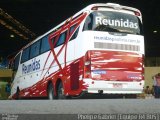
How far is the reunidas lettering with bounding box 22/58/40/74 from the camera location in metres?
15.9

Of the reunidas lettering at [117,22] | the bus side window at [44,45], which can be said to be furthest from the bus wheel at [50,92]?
the reunidas lettering at [117,22]

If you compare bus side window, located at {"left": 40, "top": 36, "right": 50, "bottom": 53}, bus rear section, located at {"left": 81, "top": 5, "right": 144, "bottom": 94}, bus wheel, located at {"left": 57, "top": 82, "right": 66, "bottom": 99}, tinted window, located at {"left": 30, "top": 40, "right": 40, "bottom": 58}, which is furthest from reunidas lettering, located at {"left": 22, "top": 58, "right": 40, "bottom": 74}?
bus rear section, located at {"left": 81, "top": 5, "right": 144, "bottom": 94}

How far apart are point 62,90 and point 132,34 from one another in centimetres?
319

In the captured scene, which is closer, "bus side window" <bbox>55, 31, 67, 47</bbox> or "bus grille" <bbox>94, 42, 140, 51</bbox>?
"bus grille" <bbox>94, 42, 140, 51</bbox>

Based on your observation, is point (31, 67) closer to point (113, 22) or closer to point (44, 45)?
point (44, 45)

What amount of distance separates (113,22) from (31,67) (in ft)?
20.2

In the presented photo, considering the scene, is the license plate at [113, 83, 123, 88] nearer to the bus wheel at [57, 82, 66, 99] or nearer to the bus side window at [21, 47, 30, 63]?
the bus wheel at [57, 82, 66, 99]

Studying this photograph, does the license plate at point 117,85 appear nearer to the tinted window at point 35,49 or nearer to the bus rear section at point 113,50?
the bus rear section at point 113,50

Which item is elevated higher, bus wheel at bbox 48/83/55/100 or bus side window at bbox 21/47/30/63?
bus side window at bbox 21/47/30/63

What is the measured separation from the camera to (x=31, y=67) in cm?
1705

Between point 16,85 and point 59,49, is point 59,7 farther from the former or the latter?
point 59,49

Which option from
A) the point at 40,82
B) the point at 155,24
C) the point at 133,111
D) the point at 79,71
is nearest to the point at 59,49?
the point at 79,71

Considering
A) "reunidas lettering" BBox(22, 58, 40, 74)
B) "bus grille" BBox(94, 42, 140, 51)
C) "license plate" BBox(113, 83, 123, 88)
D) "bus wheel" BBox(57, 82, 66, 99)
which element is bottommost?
"bus wheel" BBox(57, 82, 66, 99)

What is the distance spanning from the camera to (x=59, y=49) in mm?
13391
